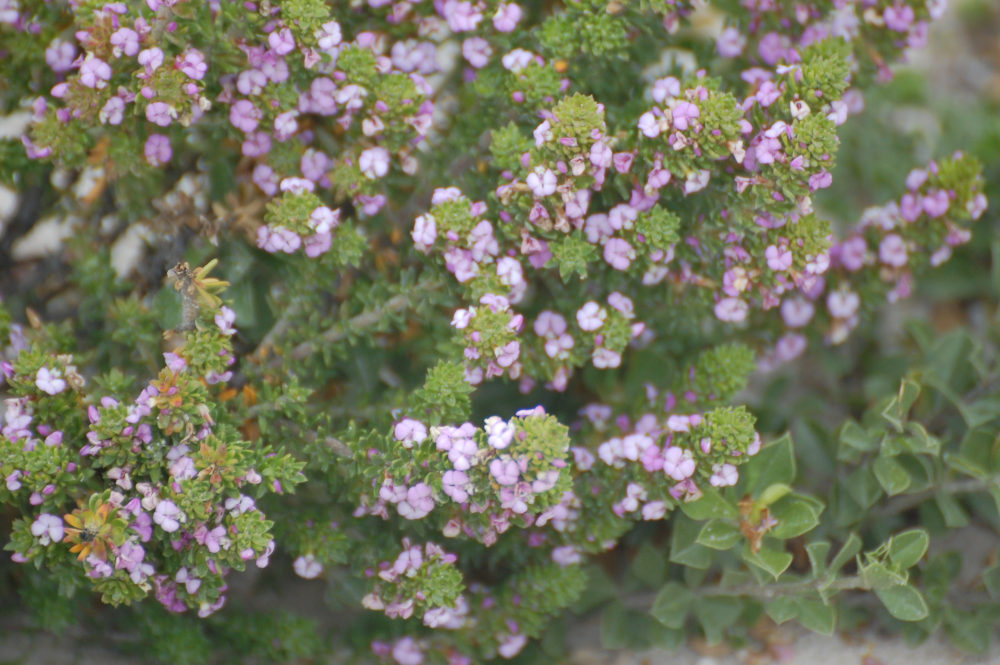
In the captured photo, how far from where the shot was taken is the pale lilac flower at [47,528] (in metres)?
1.65

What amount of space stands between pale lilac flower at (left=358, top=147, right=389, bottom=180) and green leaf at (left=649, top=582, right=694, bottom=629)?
103 cm

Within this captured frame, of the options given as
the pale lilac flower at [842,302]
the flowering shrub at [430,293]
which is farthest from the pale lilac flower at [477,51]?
the pale lilac flower at [842,302]

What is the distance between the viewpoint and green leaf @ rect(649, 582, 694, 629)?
2.07 metres

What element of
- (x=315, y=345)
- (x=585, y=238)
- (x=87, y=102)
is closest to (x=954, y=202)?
(x=585, y=238)

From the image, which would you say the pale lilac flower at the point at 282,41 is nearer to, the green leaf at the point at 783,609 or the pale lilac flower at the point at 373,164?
the pale lilac flower at the point at 373,164

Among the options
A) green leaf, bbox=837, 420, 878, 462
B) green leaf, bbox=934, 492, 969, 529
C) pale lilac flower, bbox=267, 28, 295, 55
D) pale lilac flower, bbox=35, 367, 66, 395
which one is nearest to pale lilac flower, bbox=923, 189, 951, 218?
green leaf, bbox=837, 420, 878, 462

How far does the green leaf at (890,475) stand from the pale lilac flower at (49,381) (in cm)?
153

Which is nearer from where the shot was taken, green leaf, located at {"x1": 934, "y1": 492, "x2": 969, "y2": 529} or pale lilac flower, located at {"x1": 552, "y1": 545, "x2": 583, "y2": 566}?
pale lilac flower, located at {"x1": 552, "y1": 545, "x2": 583, "y2": 566}

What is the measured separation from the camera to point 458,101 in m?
2.25

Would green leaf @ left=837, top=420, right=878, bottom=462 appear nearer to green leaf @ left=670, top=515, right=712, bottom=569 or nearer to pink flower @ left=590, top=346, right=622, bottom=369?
green leaf @ left=670, top=515, right=712, bottom=569

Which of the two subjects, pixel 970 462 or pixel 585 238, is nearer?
pixel 585 238

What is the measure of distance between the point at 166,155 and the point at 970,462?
168cm

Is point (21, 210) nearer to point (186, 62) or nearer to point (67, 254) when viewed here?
point (67, 254)

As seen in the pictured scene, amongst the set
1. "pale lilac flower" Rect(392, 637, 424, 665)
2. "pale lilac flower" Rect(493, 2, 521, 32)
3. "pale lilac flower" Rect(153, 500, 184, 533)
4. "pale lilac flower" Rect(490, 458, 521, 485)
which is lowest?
"pale lilac flower" Rect(392, 637, 424, 665)
